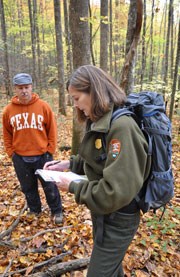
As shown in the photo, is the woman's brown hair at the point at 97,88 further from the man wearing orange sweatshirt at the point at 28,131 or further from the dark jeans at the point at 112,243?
the man wearing orange sweatshirt at the point at 28,131

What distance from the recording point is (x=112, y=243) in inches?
65.8

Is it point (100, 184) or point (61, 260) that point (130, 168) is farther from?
point (61, 260)

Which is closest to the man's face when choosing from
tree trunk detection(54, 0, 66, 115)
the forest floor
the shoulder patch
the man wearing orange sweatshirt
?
the man wearing orange sweatshirt

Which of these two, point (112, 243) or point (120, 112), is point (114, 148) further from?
point (112, 243)

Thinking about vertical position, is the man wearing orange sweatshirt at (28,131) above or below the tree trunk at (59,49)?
below

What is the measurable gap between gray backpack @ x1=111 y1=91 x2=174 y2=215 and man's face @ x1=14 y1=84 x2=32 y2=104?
6.93 ft

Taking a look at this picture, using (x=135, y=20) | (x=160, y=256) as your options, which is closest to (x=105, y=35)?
(x=135, y=20)

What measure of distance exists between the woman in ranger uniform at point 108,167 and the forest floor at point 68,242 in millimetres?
1181

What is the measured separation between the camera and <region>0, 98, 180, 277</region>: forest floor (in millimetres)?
2675

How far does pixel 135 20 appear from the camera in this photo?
15.5 feet

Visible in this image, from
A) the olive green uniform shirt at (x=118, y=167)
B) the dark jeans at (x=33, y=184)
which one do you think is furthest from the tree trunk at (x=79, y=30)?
the olive green uniform shirt at (x=118, y=167)

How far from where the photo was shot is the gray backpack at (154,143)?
57.7 inches

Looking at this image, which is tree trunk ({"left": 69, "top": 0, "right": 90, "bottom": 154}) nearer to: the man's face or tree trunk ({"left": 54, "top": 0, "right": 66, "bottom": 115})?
the man's face

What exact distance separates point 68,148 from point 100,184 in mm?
6028
